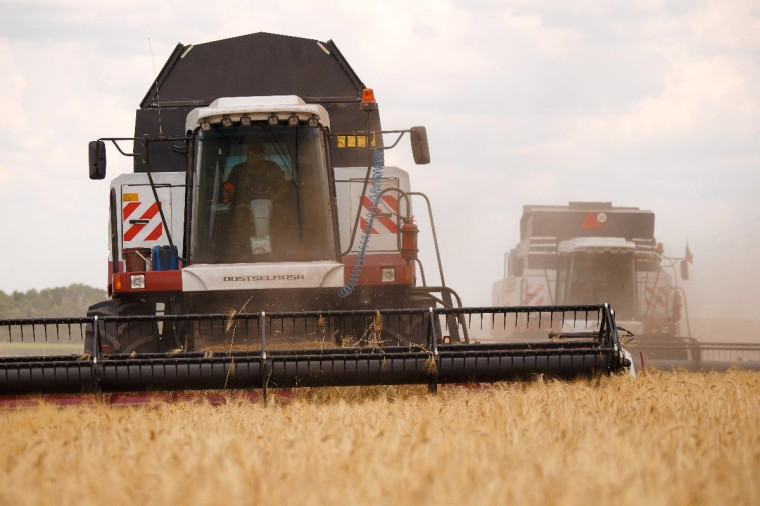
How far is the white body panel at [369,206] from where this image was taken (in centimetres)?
884

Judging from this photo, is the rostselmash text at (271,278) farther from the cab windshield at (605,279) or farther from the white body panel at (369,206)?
the cab windshield at (605,279)

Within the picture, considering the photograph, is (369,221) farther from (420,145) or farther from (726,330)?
(726,330)

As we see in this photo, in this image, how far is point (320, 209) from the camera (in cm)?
818

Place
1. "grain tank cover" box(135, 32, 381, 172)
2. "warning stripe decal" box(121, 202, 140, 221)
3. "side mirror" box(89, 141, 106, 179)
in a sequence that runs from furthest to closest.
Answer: "grain tank cover" box(135, 32, 381, 172) < "warning stripe decal" box(121, 202, 140, 221) < "side mirror" box(89, 141, 106, 179)

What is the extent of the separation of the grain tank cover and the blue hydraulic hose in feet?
3.04

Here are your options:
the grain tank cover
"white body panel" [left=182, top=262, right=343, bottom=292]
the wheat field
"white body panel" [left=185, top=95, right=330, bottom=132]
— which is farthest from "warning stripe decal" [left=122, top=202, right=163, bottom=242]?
the wheat field

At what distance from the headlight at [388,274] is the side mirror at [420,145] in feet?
2.97

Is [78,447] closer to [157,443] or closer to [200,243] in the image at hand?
[157,443]

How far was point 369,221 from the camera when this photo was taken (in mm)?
8445

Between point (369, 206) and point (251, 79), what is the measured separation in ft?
6.41

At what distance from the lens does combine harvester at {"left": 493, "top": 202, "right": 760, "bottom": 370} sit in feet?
62.8

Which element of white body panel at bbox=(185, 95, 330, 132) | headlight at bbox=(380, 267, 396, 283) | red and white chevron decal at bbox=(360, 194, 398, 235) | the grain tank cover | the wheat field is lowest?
the wheat field

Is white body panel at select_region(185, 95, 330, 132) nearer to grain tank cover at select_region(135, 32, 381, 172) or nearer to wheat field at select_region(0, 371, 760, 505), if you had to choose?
grain tank cover at select_region(135, 32, 381, 172)

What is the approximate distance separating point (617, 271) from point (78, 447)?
53.5 feet
